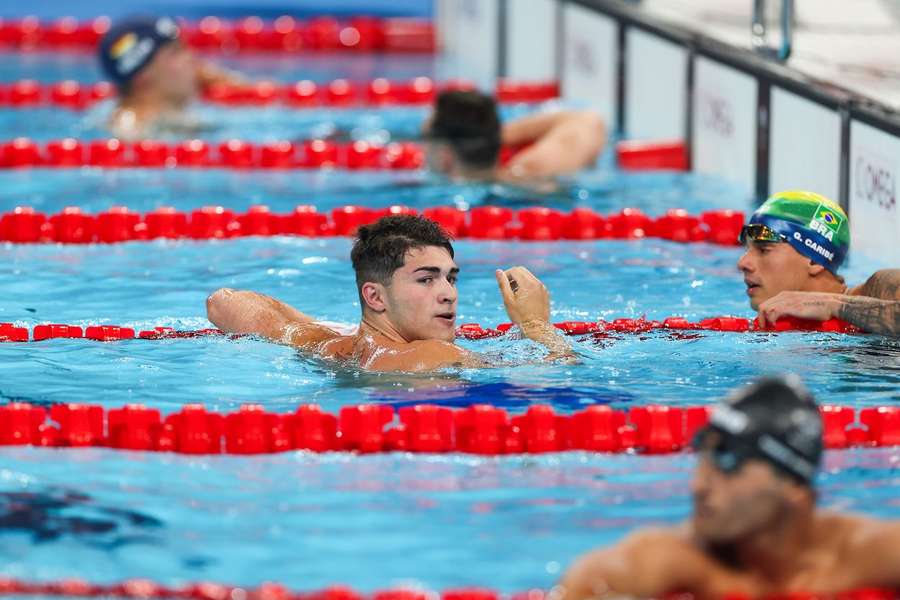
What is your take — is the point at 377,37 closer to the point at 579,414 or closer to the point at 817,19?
the point at 817,19

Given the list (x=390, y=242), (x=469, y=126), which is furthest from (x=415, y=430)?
(x=469, y=126)

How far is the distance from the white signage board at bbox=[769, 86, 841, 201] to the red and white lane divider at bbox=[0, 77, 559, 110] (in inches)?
134

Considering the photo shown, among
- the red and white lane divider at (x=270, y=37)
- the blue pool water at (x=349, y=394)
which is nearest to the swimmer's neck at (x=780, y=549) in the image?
the blue pool water at (x=349, y=394)

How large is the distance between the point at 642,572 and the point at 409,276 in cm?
201

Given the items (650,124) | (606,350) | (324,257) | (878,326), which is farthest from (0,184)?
(878,326)

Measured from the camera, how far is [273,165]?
8.73m

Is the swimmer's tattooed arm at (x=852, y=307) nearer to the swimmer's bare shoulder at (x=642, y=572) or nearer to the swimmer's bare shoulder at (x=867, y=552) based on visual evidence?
the swimmer's bare shoulder at (x=867, y=552)

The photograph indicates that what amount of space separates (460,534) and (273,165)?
5.17 meters

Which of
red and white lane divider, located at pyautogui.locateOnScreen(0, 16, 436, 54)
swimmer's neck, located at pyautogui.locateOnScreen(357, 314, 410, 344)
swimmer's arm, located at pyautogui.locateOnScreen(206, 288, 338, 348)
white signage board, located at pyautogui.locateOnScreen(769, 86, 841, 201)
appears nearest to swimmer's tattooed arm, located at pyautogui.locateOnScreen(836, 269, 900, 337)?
swimmer's neck, located at pyautogui.locateOnScreen(357, 314, 410, 344)

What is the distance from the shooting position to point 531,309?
5.04 meters

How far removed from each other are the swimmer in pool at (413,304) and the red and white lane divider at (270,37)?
8.55 meters

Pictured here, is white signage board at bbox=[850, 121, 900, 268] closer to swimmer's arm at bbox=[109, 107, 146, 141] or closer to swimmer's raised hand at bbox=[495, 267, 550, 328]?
swimmer's raised hand at bbox=[495, 267, 550, 328]

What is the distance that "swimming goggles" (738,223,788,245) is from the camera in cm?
535

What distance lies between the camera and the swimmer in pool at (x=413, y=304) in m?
4.88
